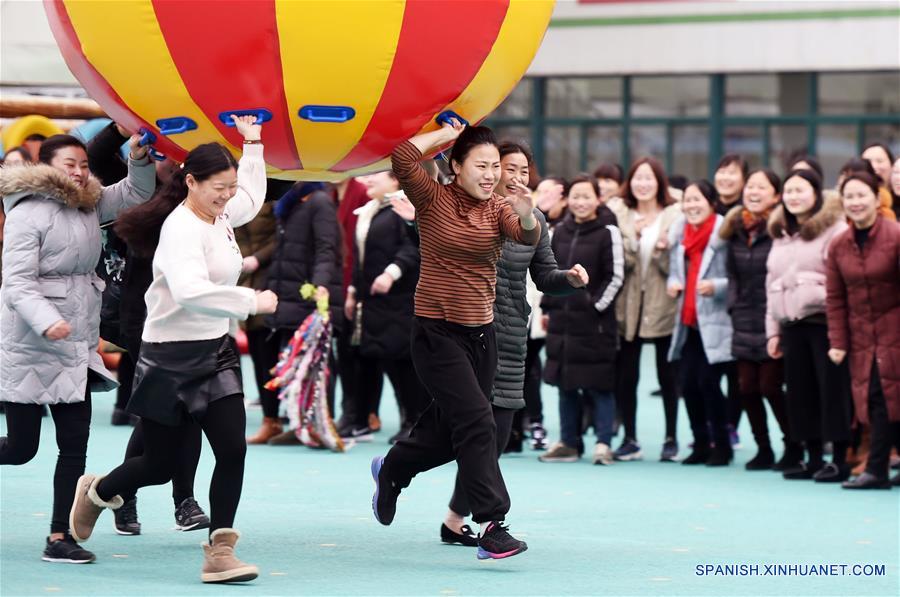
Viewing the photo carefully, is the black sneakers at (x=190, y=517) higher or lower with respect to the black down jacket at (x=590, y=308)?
lower

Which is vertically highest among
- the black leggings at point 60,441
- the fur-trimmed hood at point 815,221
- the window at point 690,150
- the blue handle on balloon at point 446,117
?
the window at point 690,150

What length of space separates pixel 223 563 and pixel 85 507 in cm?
82

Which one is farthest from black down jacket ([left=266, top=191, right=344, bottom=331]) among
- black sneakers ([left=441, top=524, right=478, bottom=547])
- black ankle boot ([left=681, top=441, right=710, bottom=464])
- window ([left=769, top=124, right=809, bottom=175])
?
window ([left=769, top=124, right=809, bottom=175])

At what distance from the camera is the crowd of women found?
20.3 feet

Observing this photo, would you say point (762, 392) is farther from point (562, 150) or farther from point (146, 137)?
point (562, 150)

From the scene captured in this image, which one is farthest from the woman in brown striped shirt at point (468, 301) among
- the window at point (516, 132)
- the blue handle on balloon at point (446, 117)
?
the window at point (516, 132)

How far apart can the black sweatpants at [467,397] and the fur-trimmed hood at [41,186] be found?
1.48m

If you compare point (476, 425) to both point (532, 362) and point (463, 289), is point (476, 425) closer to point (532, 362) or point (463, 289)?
point (463, 289)

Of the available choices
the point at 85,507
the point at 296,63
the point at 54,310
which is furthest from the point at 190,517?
the point at 296,63

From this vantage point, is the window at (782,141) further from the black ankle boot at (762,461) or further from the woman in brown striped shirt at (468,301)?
the woman in brown striped shirt at (468,301)

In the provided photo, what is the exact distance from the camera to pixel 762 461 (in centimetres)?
1028

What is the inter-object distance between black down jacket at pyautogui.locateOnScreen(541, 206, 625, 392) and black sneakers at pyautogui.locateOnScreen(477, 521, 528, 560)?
3.82 metres

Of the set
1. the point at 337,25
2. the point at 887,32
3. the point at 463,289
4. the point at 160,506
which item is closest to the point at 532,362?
the point at 160,506

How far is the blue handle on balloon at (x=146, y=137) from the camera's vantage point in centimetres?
618
